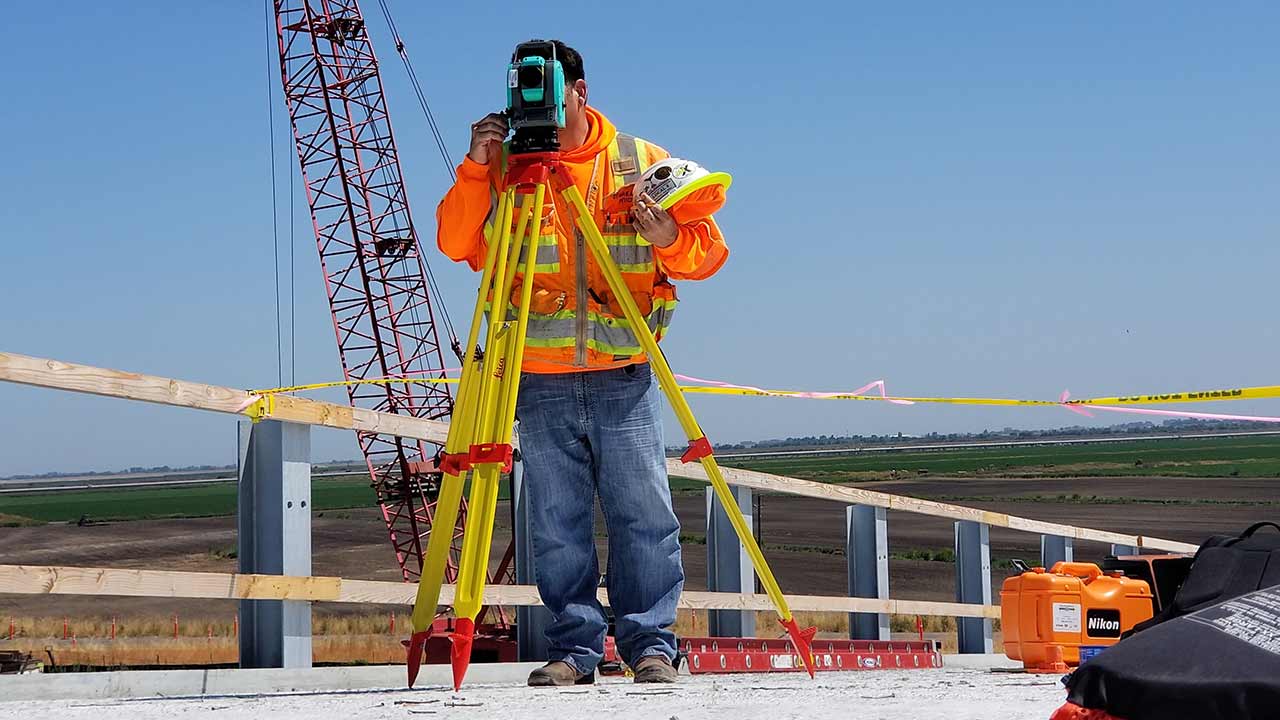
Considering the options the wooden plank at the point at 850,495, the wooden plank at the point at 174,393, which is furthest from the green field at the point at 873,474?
the wooden plank at the point at 174,393

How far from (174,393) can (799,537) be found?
49164 mm

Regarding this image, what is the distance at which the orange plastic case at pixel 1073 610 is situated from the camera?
181 inches

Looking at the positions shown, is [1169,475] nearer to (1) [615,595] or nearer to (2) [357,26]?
(2) [357,26]

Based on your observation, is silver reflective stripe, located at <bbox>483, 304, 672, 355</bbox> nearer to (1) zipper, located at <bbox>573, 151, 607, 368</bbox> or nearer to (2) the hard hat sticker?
(1) zipper, located at <bbox>573, 151, 607, 368</bbox>

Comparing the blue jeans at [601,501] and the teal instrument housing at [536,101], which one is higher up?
the teal instrument housing at [536,101]

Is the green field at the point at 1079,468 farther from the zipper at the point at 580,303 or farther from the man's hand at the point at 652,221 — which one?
the man's hand at the point at 652,221

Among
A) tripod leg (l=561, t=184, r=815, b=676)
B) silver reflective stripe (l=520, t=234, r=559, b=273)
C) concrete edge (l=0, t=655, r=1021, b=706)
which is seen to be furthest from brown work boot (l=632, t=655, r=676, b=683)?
silver reflective stripe (l=520, t=234, r=559, b=273)

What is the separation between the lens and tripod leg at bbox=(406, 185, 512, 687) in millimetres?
3502

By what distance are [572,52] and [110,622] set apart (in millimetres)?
29348

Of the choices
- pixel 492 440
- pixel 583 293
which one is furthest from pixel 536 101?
pixel 492 440

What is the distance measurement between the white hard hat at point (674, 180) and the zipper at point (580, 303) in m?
0.24

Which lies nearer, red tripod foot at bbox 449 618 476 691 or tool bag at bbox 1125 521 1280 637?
tool bag at bbox 1125 521 1280 637

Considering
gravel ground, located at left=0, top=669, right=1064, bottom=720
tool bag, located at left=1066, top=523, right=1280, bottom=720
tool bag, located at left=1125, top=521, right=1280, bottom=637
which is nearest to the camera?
tool bag, located at left=1066, top=523, right=1280, bottom=720

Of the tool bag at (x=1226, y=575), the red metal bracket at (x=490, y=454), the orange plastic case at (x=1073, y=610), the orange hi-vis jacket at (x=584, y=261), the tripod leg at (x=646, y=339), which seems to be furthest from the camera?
the orange plastic case at (x=1073, y=610)
